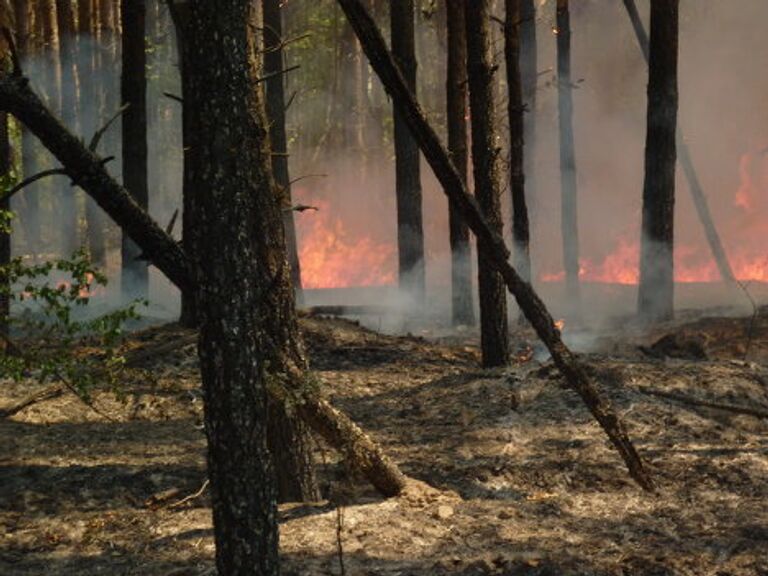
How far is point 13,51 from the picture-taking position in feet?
14.4

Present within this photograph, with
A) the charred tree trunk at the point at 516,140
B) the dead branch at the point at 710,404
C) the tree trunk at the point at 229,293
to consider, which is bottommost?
the dead branch at the point at 710,404

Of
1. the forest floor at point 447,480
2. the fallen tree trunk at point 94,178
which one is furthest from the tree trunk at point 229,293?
the forest floor at point 447,480

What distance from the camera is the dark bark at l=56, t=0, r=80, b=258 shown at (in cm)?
3169

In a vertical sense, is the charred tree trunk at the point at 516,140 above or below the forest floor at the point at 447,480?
above

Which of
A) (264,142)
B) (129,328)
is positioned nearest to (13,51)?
(264,142)

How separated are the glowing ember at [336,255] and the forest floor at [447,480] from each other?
27182mm

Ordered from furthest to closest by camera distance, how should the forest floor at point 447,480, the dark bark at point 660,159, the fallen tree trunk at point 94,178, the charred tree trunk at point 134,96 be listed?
the charred tree trunk at point 134,96
the dark bark at point 660,159
the forest floor at point 447,480
the fallen tree trunk at point 94,178

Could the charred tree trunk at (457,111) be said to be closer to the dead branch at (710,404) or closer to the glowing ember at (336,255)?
the dead branch at (710,404)

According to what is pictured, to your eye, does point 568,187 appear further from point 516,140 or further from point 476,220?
point 476,220

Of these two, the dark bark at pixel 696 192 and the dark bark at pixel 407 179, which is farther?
the dark bark at pixel 696 192

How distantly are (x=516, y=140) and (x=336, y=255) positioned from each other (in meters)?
27.3

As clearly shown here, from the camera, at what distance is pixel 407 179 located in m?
19.5

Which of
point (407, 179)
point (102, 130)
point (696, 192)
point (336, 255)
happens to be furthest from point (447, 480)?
point (336, 255)

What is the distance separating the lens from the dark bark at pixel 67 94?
31688 mm
